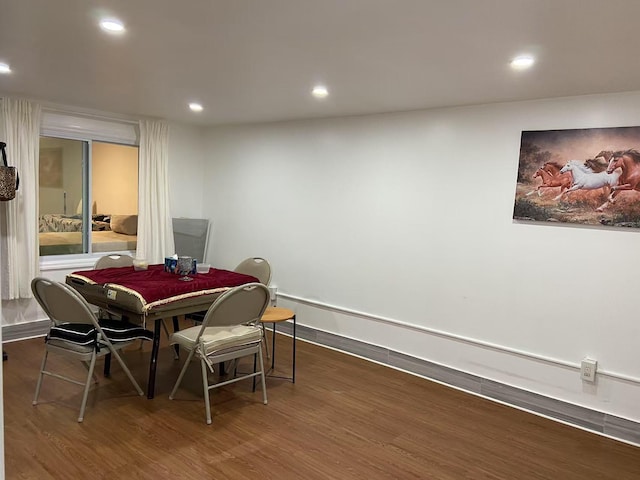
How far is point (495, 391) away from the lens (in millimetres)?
3715

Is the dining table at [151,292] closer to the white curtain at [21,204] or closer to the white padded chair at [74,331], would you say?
the white padded chair at [74,331]

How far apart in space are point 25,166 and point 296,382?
3.21 meters

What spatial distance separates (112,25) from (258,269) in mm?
2580

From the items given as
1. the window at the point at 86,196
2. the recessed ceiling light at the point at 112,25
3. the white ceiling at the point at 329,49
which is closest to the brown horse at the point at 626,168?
→ the white ceiling at the point at 329,49

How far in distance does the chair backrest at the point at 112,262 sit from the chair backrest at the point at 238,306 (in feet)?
5.23

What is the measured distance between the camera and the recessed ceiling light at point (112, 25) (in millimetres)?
2258

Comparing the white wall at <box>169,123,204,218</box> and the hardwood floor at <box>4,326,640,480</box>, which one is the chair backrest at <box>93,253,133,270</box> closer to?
the hardwood floor at <box>4,326,640,480</box>

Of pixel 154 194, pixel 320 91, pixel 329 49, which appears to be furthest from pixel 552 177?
pixel 154 194

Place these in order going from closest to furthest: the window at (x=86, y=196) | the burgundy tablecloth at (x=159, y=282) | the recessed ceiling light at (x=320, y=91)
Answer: the burgundy tablecloth at (x=159, y=282), the recessed ceiling light at (x=320, y=91), the window at (x=86, y=196)

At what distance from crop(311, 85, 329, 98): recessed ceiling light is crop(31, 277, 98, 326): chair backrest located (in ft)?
7.11

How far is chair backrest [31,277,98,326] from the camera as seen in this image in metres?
2.96

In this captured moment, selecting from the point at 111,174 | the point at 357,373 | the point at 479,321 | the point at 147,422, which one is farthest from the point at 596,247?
the point at 111,174

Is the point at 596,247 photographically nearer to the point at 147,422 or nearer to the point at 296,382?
the point at 296,382

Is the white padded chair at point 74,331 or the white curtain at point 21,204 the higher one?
the white curtain at point 21,204
